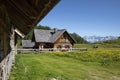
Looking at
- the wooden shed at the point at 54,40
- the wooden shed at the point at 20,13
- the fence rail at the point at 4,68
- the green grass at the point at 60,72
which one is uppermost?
the wooden shed at the point at 54,40

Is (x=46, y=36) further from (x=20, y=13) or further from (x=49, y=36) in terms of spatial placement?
(x=20, y=13)

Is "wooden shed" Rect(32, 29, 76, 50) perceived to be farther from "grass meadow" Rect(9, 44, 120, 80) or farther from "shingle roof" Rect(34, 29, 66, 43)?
"grass meadow" Rect(9, 44, 120, 80)

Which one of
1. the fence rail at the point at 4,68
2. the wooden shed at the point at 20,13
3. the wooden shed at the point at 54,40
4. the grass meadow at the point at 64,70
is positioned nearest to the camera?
the wooden shed at the point at 20,13

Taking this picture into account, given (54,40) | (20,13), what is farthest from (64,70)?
(54,40)

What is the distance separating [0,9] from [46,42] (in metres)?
47.0

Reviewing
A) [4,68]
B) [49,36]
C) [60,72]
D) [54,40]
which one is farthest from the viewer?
[49,36]

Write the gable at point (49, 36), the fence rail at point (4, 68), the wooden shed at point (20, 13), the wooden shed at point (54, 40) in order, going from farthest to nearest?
the gable at point (49, 36), the wooden shed at point (54, 40), the fence rail at point (4, 68), the wooden shed at point (20, 13)

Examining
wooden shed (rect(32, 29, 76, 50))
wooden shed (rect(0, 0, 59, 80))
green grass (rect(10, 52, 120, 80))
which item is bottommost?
green grass (rect(10, 52, 120, 80))

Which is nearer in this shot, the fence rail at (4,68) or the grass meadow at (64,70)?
the fence rail at (4,68)

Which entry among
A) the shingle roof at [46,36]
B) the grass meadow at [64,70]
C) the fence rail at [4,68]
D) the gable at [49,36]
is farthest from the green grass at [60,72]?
the shingle roof at [46,36]

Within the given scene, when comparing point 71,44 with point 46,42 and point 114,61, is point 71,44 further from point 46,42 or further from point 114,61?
point 114,61

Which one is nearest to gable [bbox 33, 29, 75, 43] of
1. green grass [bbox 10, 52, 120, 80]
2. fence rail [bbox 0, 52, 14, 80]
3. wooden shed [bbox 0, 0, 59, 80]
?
green grass [bbox 10, 52, 120, 80]

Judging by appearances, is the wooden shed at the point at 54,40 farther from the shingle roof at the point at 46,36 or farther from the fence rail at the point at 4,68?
the fence rail at the point at 4,68

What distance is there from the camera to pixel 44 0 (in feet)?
10.0
